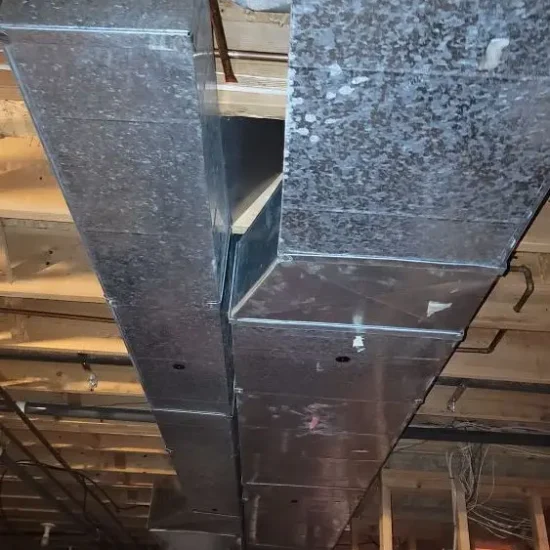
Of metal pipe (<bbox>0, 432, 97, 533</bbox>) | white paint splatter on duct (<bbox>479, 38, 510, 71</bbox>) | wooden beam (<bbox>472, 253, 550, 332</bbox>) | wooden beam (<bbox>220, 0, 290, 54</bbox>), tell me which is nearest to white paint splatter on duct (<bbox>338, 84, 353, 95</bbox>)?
white paint splatter on duct (<bbox>479, 38, 510, 71</bbox>)

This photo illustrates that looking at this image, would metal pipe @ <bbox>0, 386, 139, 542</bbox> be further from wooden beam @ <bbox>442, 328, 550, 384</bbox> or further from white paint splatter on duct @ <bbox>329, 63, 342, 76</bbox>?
white paint splatter on duct @ <bbox>329, 63, 342, 76</bbox>

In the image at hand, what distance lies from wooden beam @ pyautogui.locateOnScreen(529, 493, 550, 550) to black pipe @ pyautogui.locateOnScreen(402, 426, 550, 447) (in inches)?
18.0

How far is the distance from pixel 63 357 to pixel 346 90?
1.80m

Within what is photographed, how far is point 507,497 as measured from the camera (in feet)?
9.97

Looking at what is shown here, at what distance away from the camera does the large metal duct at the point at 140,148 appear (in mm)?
790

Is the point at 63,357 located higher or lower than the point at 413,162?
higher

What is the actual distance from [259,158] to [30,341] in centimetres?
118

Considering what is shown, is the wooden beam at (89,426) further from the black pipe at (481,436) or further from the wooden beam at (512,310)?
the wooden beam at (512,310)

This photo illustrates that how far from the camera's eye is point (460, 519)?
281cm

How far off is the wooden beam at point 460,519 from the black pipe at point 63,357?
4.97 feet

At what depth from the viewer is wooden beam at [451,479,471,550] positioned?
2.76 meters

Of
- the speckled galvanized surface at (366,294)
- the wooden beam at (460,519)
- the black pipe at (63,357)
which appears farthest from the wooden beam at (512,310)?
the wooden beam at (460,519)

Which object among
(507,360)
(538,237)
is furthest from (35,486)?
(538,237)

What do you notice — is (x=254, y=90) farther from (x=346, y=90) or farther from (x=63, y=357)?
(x=63, y=357)
